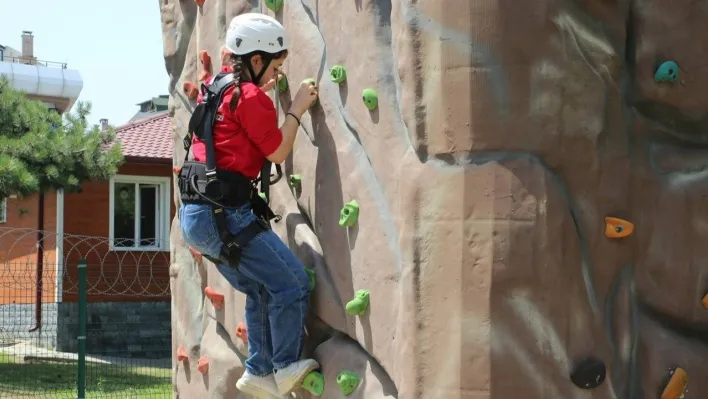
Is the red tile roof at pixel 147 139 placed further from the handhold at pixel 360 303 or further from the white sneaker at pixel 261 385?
the handhold at pixel 360 303

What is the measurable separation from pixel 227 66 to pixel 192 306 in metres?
2.27

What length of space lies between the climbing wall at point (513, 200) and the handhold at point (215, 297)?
1082 mm

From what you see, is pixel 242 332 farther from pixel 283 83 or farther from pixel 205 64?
pixel 205 64

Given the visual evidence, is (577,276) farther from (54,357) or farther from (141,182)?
(141,182)

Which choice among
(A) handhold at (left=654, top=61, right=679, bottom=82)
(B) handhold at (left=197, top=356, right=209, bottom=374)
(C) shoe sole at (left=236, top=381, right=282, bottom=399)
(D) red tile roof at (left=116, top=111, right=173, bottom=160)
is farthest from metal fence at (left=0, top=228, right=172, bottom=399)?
(A) handhold at (left=654, top=61, right=679, bottom=82)

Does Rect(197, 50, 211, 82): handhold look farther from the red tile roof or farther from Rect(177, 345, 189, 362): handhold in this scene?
the red tile roof

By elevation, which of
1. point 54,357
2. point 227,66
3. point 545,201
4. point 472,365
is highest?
point 227,66

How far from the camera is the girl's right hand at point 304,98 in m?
5.01

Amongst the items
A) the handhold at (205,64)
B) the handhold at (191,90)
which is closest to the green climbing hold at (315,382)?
the handhold at (205,64)

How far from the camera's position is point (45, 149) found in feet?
49.3

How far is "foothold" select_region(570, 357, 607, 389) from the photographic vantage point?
419cm

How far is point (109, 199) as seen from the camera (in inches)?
822

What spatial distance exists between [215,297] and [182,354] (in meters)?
0.96

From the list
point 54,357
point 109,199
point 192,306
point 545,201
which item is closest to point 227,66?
point 545,201
